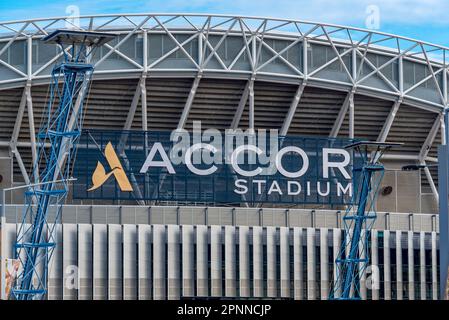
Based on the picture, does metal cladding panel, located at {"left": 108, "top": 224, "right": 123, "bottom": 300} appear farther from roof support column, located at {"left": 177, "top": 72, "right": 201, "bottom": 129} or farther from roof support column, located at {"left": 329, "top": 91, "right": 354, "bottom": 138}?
roof support column, located at {"left": 329, "top": 91, "right": 354, "bottom": 138}

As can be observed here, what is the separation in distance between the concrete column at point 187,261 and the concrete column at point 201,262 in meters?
0.41

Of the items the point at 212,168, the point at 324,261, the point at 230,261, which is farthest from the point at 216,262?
the point at 324,261

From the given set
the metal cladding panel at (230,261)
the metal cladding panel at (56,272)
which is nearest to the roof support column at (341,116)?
the metal cladding panel at (230,261)

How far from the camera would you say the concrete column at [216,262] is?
83812 mm

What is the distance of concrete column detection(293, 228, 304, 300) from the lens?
86.2 m

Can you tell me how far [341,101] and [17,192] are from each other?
86.4 ft

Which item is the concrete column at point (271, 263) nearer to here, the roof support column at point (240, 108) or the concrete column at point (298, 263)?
the concrete column at point (298, 263)

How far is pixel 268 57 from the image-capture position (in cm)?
9412

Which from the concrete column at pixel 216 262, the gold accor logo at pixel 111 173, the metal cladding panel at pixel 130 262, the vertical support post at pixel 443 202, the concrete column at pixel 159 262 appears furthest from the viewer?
the gold accor logo at pixel 111 173

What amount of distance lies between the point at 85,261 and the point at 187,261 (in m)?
7.14

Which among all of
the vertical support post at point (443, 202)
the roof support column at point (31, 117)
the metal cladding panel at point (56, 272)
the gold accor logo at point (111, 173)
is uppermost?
the roof support column at point (31, 117)
